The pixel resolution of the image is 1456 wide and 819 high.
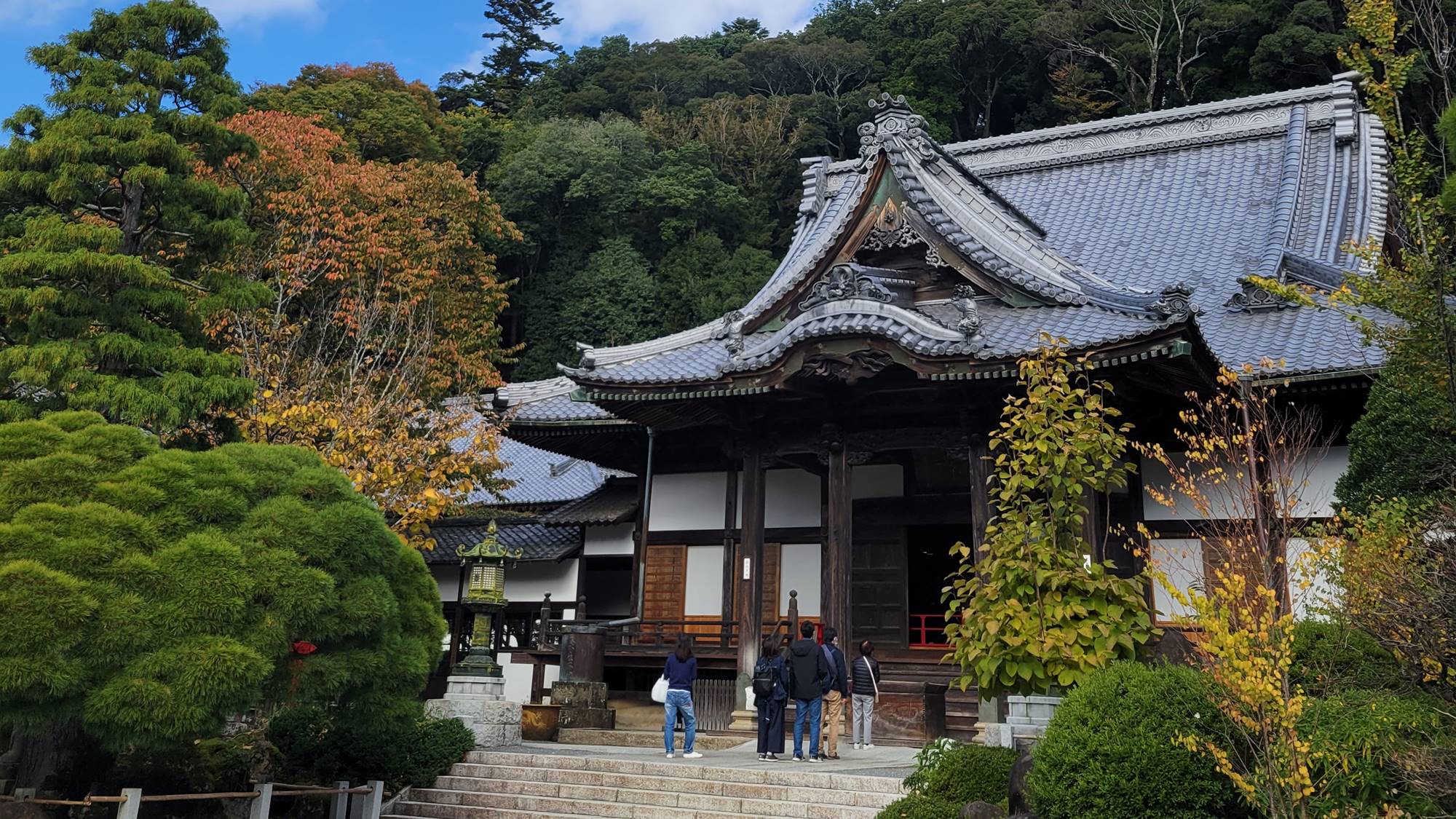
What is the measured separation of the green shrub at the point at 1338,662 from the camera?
8219mm

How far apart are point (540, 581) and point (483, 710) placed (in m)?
8.95

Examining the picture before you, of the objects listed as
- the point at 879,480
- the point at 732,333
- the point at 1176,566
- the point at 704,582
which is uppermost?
the point at 732,333

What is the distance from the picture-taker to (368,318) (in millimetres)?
22641

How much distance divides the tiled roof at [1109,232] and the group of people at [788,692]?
4.23m

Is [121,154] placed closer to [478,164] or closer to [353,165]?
[353,165]

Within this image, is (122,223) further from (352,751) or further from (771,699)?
(771,699)

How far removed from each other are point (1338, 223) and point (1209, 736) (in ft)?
48.9

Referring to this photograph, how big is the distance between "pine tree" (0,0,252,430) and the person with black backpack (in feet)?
22.7

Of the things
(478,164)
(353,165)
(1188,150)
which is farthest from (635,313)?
(1188,150)

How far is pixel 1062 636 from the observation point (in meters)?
9.09

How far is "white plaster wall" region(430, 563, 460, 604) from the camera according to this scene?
2422 cm

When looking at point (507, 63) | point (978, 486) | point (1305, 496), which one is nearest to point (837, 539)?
point (978, 486)

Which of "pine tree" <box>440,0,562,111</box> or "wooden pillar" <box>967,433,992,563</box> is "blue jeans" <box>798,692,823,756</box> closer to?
"wooden pillar" <box>967,433,992,563</box>

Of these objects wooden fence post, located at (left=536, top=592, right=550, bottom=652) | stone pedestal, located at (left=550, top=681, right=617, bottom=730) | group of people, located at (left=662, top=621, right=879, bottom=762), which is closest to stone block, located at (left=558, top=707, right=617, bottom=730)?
stone pedestal, located at (left=550, top=681, right=617, bottom=730)
